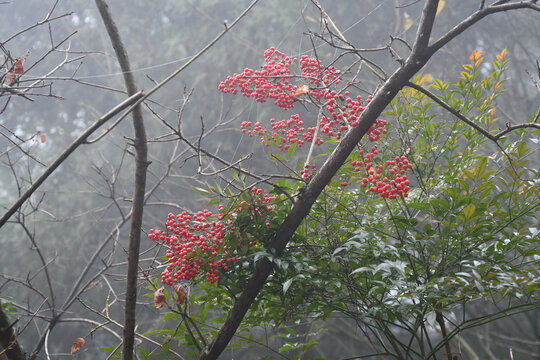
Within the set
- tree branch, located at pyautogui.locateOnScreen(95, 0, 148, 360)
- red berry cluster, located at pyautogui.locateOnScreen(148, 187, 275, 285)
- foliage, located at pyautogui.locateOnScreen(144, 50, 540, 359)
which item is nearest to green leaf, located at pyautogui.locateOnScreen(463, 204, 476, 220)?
foliage, located at pyautogui.locateOnScreen(144, 50, 540, 359)

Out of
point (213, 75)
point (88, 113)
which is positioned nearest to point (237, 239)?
point (213, 75)

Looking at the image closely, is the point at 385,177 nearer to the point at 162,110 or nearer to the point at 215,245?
the point at 215,245

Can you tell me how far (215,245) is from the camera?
1.02m

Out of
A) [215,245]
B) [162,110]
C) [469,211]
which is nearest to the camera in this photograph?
[469,211]

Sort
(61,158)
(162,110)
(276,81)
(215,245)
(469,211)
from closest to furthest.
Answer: (61,158) < (469,211) < (215,245) < (276,81) < (162,110)

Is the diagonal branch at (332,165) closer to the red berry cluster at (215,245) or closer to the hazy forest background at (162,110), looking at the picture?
the red berry cluster at (215,245)

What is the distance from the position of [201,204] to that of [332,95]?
3.17 metres

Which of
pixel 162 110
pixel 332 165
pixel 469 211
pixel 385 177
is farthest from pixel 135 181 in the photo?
pixel 162 110

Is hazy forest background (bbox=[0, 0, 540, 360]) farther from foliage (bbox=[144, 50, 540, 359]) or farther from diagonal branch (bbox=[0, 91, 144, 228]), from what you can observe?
diagonal branch (bbox=[0, 91, 144, 228])

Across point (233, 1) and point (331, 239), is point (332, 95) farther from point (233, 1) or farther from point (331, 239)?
point (233, 1)

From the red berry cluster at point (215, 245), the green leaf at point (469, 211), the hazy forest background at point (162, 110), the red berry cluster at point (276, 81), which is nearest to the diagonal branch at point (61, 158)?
the red berry cluster at point (215, 245)

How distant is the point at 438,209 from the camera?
99cm

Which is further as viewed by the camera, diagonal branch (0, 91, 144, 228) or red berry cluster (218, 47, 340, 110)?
red berry cluster (218, 47, 340, 110)

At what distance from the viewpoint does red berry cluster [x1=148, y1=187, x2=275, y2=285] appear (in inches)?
39.4
